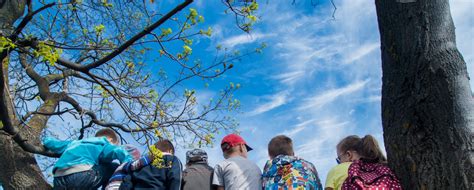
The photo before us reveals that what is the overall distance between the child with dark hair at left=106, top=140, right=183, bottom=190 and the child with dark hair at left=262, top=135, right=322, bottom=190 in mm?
829

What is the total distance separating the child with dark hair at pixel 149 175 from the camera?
13.4ft

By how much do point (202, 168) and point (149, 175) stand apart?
1.79ft

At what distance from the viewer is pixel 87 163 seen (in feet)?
14.4

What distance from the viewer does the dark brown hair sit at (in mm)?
3639

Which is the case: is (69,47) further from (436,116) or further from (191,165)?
(436,116)

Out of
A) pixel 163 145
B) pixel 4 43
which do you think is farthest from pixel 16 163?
pixel 4 43

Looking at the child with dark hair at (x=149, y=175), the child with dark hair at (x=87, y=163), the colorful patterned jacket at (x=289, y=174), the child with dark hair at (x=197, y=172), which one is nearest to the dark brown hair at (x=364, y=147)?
the colorful patterned jacket at (x=289, y=174)

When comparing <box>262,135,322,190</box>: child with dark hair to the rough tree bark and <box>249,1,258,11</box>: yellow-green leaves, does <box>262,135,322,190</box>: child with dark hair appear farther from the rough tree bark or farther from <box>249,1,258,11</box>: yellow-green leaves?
the rough tree bark

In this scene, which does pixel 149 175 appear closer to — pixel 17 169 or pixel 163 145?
pixel 163 145

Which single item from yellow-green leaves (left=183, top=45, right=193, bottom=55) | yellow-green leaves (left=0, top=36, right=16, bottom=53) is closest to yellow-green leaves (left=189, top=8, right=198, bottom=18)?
yellow-green leaves (left=183, top=45, right=193, bottom=55)

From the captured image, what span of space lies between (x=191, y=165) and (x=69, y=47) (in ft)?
5.60

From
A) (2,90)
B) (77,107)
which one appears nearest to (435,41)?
(2,90)

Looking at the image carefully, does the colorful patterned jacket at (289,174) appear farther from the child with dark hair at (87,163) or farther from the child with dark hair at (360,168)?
the child with dark hair at (87,163)

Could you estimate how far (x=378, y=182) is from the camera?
3.13 m
